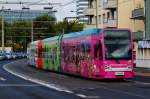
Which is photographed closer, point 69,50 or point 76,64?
point 76,64

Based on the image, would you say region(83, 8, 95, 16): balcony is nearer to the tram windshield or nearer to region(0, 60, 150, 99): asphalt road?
region(0, 60, 150, 99): asphalt road

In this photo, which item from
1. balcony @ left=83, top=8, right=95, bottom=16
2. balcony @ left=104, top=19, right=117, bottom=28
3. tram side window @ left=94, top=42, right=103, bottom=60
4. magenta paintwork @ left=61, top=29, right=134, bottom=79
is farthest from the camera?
balcony @ left=83, top=8, right=95, bottom=16

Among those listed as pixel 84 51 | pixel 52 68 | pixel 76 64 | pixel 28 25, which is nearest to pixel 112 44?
pixel 84 51

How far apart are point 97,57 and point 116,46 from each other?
1.21 m

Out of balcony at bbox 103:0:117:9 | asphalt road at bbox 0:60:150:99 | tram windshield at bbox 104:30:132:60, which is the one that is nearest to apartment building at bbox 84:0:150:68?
balcony at bbox 103:0:117:9

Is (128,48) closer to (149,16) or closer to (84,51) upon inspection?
(84,51)

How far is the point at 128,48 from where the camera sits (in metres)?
32.8

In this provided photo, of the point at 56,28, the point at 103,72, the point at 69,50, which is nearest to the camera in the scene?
the point at 103,72

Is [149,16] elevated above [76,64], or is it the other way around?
[149,16]

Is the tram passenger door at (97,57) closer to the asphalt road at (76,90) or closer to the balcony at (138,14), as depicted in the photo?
the asphalt road at (76,90)

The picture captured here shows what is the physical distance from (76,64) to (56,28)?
340 ft

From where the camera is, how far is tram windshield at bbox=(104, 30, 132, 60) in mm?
32656

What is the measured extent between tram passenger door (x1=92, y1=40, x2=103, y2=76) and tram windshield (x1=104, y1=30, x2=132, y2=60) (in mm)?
360

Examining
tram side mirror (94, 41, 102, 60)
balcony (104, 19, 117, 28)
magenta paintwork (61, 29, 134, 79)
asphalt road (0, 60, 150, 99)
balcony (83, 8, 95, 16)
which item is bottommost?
asphalt road (0, 60, 150, 99)
